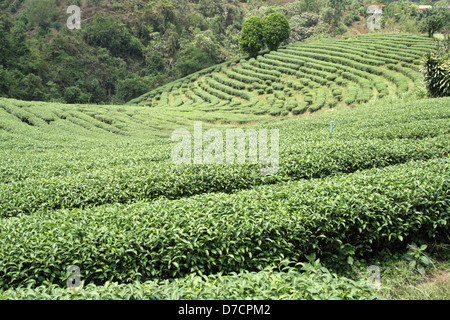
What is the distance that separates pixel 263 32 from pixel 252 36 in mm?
1968

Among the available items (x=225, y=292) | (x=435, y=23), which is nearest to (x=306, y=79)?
(x=435, y=23)

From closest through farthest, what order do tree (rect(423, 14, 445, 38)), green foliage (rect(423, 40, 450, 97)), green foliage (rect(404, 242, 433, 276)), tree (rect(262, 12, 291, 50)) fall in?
1. green foliage (rect(404, 242, 433, 276))
2. green foliage (rect(423, 40, 450, 97))
3. tree (rect(423, 14, 445, 38))
4. tree (rect(262, 12, 291, 50))

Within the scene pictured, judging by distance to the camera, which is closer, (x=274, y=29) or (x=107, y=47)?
(x=274, y=29)

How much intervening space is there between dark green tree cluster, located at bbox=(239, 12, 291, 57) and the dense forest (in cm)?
904

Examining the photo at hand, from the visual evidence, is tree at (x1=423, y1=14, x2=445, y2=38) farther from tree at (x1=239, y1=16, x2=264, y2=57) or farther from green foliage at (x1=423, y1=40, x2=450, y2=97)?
green foliage at (x1=423, y1=40, x2=450, y2=97)

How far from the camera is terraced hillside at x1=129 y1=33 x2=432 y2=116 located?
3216cm

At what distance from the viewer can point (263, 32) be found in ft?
170

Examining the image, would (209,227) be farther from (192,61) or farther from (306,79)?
(192,61)

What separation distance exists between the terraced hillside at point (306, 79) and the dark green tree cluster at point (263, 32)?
7.25 feet

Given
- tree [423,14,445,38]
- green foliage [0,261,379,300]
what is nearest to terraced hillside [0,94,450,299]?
green foliage [0,261,379,300]

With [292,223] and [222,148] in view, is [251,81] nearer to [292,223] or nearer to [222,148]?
[222,148]
